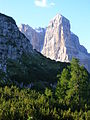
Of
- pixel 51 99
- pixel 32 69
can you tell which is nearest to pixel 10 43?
pixel 32 69

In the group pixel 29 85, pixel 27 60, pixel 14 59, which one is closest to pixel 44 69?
pixel 27 60

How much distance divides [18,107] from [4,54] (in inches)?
2542

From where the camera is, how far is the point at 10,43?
110m

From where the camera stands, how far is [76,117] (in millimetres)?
39562

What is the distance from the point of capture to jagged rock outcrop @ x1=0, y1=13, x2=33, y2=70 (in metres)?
105

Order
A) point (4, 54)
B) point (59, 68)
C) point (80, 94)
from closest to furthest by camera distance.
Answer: point (80, 94), point (4, 54), point (59, 68)

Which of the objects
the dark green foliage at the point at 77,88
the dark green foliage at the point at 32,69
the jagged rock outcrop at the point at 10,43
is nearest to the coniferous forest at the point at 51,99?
→ the dark green foliage at the point at 77,88

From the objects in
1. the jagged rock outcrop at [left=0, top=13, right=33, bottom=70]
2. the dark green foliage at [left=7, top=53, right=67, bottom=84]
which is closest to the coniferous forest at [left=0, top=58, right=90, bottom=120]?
the dark green foliage at [left=7, top=53, right=67, bottom=84]

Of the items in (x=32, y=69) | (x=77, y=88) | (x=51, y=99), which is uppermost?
(x=32, y=69)

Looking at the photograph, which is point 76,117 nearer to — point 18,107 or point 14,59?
point 18,107

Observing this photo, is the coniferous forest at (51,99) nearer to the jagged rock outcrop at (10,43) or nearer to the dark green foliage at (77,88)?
the dark green foliage at (77,88)

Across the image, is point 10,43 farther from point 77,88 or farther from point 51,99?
point 51,99

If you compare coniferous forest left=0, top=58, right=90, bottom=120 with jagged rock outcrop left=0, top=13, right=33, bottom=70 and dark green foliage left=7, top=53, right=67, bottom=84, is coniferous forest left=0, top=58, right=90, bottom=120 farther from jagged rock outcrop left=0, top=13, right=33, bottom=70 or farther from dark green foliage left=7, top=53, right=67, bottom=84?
jagged rock outcrop left=0, top=13, right=33, bottom=70

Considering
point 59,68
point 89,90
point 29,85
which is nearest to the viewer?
point 89,90
